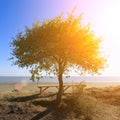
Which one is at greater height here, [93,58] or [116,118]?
[93,58]

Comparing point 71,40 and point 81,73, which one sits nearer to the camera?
point 71,40

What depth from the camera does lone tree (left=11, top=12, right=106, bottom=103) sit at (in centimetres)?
1922

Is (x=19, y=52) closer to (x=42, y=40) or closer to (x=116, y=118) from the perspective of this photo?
(x=42, y=40)

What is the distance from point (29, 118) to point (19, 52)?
6.42 m

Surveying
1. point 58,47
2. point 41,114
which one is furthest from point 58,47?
point 41,114

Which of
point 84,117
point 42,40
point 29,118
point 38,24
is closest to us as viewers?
point 29,118

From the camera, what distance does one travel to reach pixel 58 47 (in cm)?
1914

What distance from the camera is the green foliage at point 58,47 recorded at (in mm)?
Answer: 19208

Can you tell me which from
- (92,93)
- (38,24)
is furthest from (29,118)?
(92,93)

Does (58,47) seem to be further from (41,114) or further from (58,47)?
(41,114)

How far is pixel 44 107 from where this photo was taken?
18.1 metres

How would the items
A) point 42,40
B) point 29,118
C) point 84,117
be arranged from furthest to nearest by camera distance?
point 42,40, point 84,117, point 29,118

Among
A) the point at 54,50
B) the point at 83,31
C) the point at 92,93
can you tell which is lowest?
the point at 92,93

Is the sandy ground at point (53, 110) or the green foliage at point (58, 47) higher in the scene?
the green foliage at point (58, 47)
